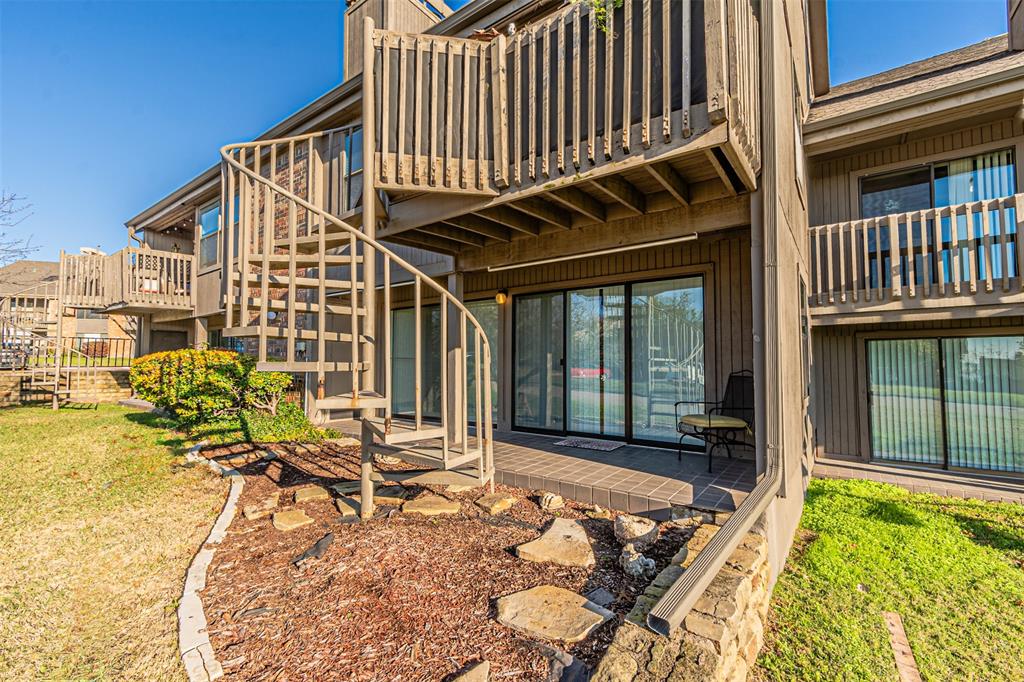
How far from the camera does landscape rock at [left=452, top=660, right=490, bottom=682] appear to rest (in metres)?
1.75

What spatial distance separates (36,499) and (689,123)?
18.6 feet

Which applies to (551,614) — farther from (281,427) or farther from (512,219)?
(281,427)

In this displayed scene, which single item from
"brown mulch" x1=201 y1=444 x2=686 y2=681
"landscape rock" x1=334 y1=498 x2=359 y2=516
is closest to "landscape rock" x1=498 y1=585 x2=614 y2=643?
"brown mulch" x1=201 y1=444 x2=686 y2=681

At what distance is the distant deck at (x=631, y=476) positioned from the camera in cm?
348

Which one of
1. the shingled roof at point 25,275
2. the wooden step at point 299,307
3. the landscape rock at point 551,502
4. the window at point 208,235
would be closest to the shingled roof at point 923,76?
the landscape rock at point 551,502

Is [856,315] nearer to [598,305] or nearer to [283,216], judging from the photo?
[598,305]

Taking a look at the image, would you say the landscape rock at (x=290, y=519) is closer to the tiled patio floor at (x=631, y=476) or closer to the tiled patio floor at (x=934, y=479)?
the tiled patio floor at (x=631, y=476)

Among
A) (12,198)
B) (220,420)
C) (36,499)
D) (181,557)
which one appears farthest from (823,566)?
(12,198)

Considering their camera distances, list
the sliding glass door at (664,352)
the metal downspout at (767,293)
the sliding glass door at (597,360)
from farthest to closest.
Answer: the sliding glass door at (597,360), the sliding glass door at (664,352), the metal downspout at (767,293)

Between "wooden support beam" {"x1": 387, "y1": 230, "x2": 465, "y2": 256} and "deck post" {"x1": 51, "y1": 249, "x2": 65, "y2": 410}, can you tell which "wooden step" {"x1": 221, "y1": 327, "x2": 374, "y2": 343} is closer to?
"wooden support beam" {"x1": 387, "y1": 230, "x2": 465, "y2": 256}

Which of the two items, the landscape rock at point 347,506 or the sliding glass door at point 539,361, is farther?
the sliding glass door at point 539,361

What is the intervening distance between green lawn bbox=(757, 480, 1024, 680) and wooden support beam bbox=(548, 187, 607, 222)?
9.69 feet

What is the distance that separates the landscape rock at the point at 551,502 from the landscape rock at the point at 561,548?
1.48 feet

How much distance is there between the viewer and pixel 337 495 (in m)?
3.96
